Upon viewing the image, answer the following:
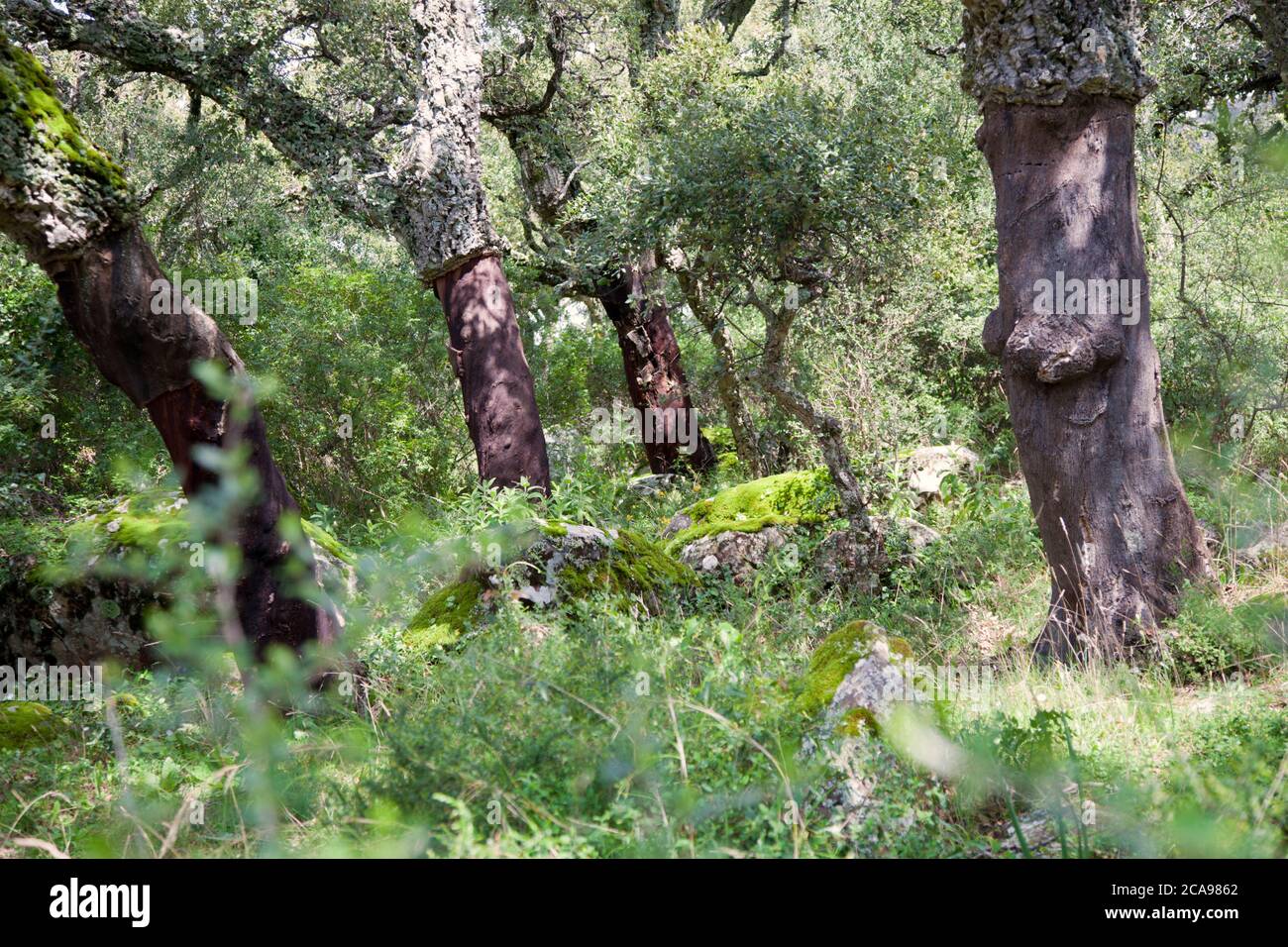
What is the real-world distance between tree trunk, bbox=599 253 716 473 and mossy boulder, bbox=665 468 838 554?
3.00 m

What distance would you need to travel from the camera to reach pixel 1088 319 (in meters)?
5.39

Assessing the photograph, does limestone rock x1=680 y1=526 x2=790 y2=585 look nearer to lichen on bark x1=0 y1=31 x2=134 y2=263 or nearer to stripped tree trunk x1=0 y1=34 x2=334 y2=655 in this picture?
stripped tree trunk x1=0 y1=34 x2=334 y2=655

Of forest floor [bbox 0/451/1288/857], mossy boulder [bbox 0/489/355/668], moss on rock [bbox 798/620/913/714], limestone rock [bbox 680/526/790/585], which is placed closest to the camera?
forest floor [bbox 0/451/1288/857]

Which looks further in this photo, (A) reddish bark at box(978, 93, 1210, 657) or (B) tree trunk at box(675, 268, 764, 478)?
(B) tree trunk at box(675, 268, 764, 478)

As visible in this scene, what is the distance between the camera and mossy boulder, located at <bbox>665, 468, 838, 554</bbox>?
8.42 metres


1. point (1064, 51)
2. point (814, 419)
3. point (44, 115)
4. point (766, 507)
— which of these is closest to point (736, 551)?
point (766, 507)

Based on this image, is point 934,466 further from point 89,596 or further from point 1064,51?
point 89,596

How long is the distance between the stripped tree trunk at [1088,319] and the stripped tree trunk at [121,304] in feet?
15.0

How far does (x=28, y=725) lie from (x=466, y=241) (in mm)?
5538

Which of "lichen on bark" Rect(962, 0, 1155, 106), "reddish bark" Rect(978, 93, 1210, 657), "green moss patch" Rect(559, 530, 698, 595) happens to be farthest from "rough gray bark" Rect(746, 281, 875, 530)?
"lichen on bark" Rect(962, 0, 1155, 106)

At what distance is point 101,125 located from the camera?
47.9 ft

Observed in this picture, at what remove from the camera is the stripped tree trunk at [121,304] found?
5.16m

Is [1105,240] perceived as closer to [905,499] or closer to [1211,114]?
[905,499]
